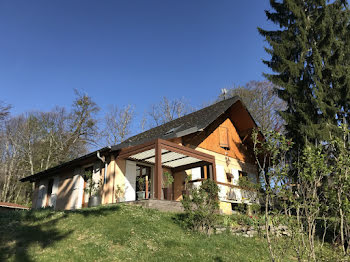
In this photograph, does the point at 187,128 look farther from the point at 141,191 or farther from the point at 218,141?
the point at 141,191

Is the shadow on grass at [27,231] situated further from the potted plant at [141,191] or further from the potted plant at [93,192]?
the potted plant at [141,191]

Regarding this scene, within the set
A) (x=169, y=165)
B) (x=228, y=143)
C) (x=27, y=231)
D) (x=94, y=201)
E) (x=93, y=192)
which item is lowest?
(x=27, y=231)

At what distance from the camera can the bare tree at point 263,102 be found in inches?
932

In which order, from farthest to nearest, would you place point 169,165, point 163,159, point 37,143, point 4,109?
point 37,143
point 169,165
point 4,109
point 163,159

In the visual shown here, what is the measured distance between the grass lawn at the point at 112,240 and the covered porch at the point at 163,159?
2097mm

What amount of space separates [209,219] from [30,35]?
14.7 metres

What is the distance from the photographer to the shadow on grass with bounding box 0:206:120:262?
6.45 m

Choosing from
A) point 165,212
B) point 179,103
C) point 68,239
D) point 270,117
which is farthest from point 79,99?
point 68,239

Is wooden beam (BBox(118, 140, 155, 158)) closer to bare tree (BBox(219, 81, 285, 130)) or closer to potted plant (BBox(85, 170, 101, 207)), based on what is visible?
potted plant (BBox(85, 170, 101, 207))

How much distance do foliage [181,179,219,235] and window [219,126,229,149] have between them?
25.9ft

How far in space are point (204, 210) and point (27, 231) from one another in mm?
5091

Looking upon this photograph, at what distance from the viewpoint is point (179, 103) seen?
3061 centimetres

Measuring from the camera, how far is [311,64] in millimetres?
13992

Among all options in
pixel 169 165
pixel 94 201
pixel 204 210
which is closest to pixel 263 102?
pixel 169 165
